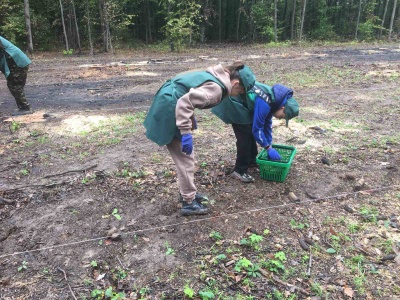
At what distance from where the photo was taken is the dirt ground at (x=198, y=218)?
8.89 feet

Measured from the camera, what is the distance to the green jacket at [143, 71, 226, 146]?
2926mm

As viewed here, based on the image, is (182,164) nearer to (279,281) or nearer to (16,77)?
(279,281)

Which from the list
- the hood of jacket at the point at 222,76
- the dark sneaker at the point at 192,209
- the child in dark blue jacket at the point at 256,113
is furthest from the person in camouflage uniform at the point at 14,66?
the hood of jacket at the point at 222,76

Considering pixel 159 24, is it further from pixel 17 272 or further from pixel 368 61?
pixel 17 272

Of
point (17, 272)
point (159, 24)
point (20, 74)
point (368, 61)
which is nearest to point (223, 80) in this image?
point (17, 272)

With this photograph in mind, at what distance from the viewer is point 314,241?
3.15 meters

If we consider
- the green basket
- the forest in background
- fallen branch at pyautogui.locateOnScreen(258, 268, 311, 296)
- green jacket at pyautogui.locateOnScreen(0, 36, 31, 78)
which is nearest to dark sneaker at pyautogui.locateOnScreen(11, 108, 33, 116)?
green jacket at pyautogui.locateOnScreen(0, 36, 31, 78)

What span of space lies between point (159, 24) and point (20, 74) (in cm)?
2185

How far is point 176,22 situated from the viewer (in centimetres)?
1766

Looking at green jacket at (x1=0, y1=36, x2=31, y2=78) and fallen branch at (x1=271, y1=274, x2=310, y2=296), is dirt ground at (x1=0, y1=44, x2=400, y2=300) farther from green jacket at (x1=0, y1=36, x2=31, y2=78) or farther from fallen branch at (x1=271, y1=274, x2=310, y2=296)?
green jacket at (x1=0, y1=36, x2=31, y2=78)

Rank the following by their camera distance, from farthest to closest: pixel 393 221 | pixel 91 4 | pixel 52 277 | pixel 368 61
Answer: pixel 91 4
pixel 368 61
pixel 393 221
pixel 52 277

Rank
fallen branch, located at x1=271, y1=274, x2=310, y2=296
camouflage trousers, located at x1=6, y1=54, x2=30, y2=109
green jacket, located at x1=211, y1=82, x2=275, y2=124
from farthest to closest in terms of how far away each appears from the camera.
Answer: camouflage trousers, located at x1=6, y1=54, x2=30, y2=109, green jacket, located at x1=211, y1=82, x2=275, y2=124, fallen branch, located at x1=271, y1=274, x2=310, y2=296

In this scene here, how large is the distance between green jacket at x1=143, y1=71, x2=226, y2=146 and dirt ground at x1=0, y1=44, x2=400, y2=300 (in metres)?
0.95

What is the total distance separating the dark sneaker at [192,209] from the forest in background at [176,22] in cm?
1477
